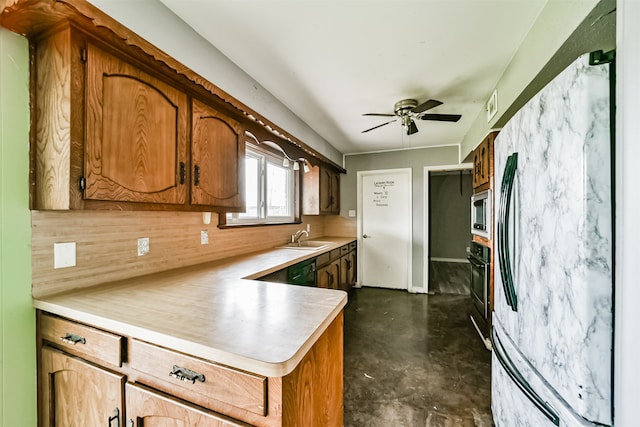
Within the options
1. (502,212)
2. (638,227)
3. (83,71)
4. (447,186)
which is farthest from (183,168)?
(447,186)

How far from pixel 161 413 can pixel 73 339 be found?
51cm

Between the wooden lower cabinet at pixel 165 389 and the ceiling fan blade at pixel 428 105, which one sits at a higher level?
the ceiling fan blade at pixel 428 105

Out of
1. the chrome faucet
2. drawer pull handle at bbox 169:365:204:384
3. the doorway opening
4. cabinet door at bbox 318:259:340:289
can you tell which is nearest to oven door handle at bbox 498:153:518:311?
drawer pull handle at bbox 169:365:204:384

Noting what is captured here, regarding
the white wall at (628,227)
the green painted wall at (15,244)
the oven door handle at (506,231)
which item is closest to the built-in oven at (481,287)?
the oven door handle at (506,231)

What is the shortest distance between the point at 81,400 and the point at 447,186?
7397mm

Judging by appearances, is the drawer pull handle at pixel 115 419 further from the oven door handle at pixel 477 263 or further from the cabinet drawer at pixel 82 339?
the oven door handle at pixel 477 263

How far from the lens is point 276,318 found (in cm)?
96

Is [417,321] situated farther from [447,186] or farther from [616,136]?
[447,186]

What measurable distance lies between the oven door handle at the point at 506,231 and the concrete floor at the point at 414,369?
988 mm

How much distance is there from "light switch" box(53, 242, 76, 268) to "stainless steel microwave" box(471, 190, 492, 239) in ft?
9.62

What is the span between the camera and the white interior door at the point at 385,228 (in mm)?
4266

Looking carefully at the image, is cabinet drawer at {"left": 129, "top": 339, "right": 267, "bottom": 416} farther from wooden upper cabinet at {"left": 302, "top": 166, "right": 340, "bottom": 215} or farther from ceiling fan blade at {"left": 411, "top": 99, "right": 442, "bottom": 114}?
wooden upper cabinet at {"left": 302, "top": 166, "right": 340, "bottom": 215}

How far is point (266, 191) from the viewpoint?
3.02m

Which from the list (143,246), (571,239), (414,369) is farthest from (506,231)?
(143,246)
